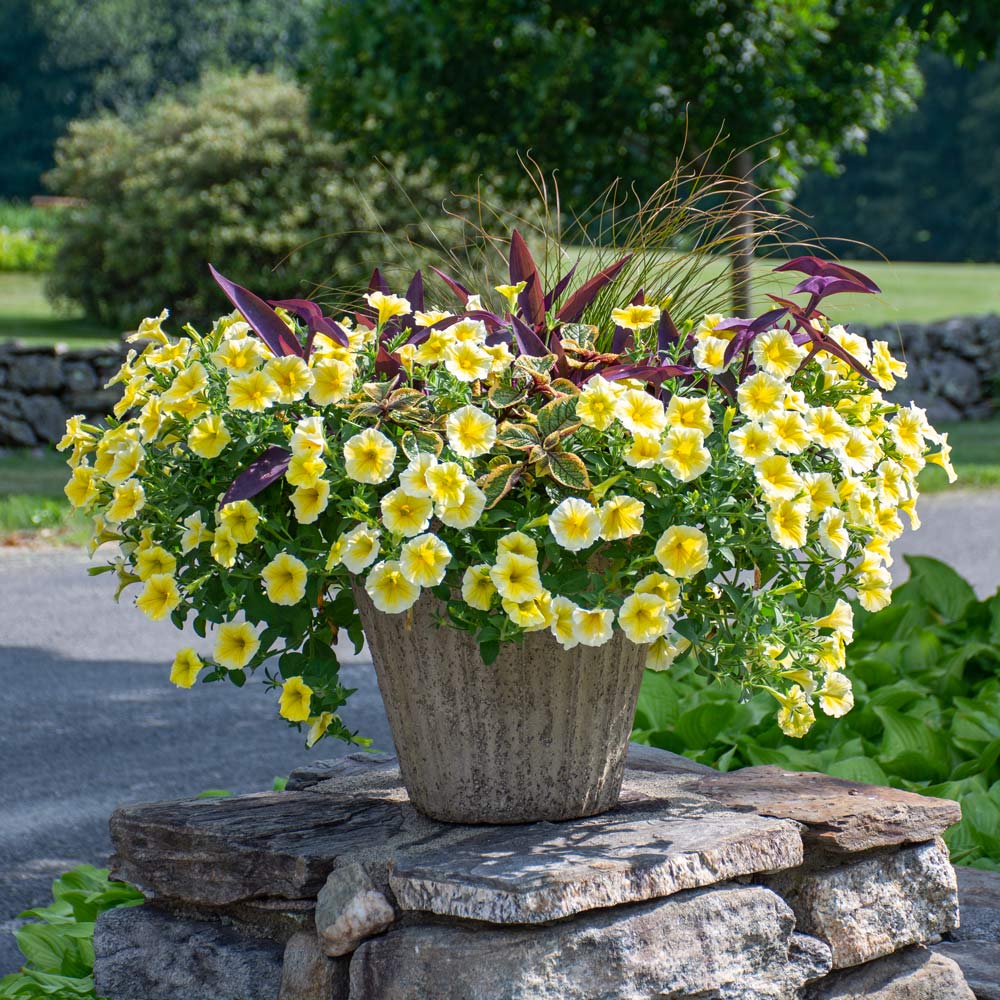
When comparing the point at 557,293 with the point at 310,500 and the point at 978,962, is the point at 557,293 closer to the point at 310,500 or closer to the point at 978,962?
the point at 310,500

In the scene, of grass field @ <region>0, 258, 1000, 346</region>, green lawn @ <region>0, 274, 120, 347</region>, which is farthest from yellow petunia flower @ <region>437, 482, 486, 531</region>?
green lawn @ <region>0, 274, 120, 347</region>

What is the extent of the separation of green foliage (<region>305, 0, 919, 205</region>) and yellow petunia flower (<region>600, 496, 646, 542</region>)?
7.48 meters

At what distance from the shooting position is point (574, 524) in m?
1.71

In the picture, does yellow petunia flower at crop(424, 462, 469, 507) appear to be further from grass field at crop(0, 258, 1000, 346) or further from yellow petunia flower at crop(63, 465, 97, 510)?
grass field at crop(0, 258, 1000, 346)

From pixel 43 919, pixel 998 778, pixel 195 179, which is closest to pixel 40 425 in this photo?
pixel 195 179

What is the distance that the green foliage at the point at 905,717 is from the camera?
114 inches

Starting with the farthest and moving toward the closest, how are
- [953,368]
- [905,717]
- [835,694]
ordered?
[953,368], [905,717], [835,694]

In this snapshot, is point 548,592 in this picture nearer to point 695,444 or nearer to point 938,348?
point 695,444

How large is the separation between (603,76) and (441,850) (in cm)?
806

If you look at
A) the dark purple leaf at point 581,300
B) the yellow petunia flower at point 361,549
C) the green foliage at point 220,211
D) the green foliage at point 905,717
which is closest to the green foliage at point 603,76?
the green foliage at point 220,211

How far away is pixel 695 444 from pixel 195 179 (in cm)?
1369

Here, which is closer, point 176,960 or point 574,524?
point 574,524

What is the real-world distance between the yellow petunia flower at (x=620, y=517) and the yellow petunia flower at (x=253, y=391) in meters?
0.49

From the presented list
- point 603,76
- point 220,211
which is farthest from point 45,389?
point 603,76
